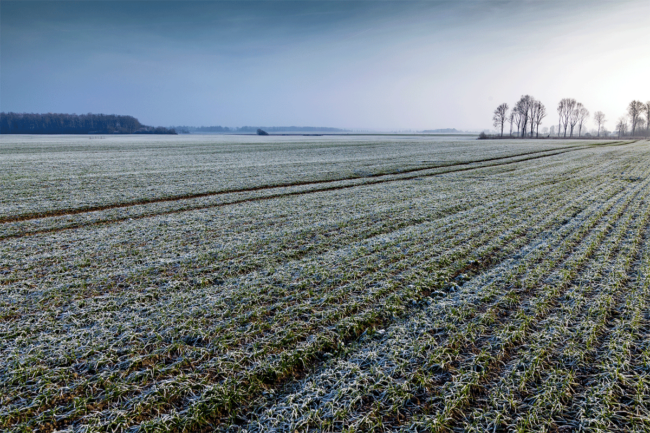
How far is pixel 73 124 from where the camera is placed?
18112 centimetres

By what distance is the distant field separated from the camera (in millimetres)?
4434

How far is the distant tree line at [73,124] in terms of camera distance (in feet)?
554

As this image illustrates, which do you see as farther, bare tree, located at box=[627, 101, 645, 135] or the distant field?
bare tree, located at box=[627, 101, 645, 135]

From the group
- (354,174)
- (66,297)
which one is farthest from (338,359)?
(354,174)

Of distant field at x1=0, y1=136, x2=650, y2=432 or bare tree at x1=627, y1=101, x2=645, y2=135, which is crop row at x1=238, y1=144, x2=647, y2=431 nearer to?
distant field at x1=0, y1=136, x2=650, y2=432

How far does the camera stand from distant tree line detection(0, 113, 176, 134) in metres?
169

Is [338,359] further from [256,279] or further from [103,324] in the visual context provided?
→ [103,324]

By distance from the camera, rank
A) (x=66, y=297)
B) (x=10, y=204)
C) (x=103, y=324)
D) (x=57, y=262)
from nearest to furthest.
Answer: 1. (x=103, y=324)
2. (x=66, y=297)
3. (x=57, y=262)
4. (x=10, y=204)

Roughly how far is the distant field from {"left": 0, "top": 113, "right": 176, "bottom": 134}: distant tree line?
188 metres

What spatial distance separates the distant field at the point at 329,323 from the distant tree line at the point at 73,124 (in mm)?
188259

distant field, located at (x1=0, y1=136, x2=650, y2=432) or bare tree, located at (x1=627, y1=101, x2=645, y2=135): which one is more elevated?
bare tree, located at (x1=627, y1=101, x2=645, y2=135)

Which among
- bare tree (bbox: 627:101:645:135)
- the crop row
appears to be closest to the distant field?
the crop row

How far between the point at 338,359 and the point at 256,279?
135 inches

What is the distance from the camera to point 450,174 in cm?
2783
